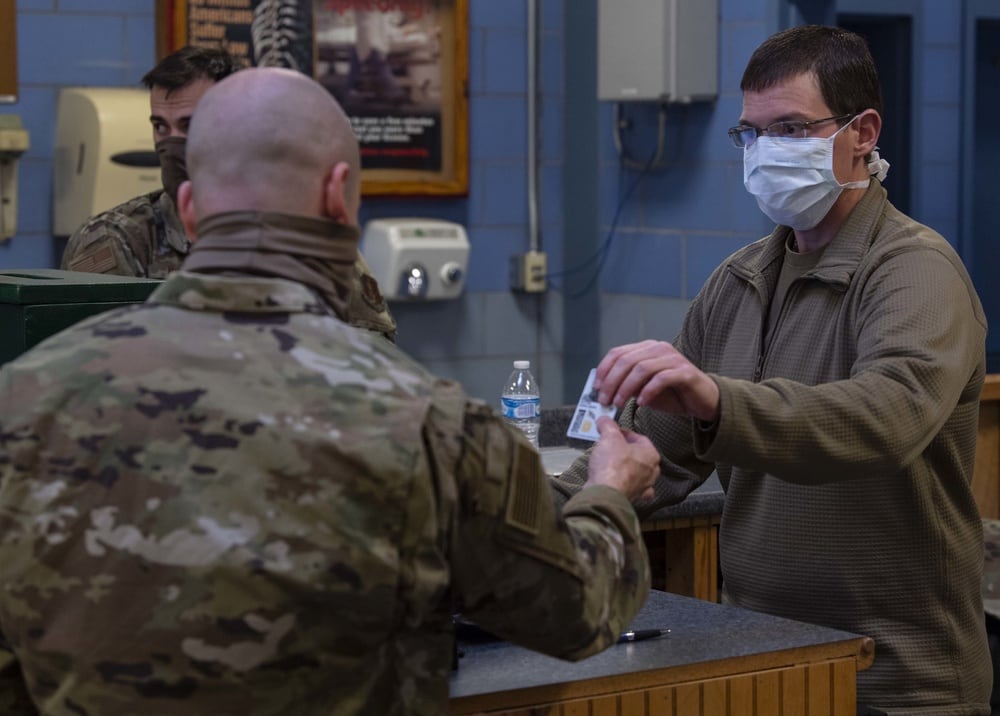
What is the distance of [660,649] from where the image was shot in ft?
6.82

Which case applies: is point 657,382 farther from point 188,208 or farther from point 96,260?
point 96,260

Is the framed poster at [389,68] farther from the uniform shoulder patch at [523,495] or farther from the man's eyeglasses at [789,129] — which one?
the uniform shoulder patch at [523,495]

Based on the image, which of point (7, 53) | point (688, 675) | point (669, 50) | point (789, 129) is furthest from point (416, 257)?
point (688, 675)

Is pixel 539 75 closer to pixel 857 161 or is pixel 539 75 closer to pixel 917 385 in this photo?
pixel 857 161

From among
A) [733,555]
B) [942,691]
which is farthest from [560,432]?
[942,691]

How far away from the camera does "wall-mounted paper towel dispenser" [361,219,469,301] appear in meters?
4.78

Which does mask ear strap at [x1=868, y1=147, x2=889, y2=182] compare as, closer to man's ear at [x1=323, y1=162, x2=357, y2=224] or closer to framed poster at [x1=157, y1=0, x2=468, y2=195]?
man's ear at [x1=323, y1=162, x2=357, y2=224]

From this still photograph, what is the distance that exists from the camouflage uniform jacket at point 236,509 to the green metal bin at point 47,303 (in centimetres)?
67

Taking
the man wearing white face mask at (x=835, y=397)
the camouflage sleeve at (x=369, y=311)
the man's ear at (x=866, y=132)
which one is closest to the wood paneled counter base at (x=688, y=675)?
the man wearing white face mask at (x=835, y=397)

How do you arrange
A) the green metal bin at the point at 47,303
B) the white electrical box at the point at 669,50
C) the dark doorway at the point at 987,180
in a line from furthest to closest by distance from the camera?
the dark doorway at the point at 987,180, the white electrical box at the point at 669,50, the green metal bin at the point at 47,303

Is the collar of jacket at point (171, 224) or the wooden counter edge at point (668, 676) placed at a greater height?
the collar of jacket at point (171, 224)

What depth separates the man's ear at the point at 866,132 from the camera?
2.38 meters

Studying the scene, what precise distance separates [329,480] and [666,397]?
67cm

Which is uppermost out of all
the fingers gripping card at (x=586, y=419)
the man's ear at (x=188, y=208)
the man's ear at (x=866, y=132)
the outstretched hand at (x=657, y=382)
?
the man's ear at (x=866, y=132)
